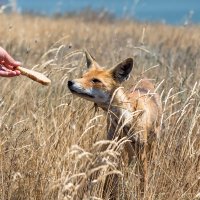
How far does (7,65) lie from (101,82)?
26.9 inches

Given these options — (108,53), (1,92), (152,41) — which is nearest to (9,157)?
(1,92)

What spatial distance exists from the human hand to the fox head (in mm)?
381

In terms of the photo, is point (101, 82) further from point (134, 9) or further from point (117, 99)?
point (134, 9)

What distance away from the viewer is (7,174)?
14.1 feet

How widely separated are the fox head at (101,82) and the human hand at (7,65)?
0.38m

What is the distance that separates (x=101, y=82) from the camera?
483 centimetres

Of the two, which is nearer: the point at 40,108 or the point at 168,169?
the point at 168,169

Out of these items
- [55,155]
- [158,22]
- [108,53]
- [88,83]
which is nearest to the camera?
[55,155]

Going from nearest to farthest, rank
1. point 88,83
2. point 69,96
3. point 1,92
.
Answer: point 88,83 < point 69,96 < point 1,92

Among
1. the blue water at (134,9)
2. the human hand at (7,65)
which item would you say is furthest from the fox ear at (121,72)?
the blue water at (134,9)

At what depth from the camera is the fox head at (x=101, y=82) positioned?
15.3ft

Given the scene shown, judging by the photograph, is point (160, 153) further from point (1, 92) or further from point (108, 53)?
point (108, 53)

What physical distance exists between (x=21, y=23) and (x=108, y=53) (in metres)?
4.13

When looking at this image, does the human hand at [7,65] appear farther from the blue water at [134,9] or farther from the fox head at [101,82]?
the blue water at [134,9]
